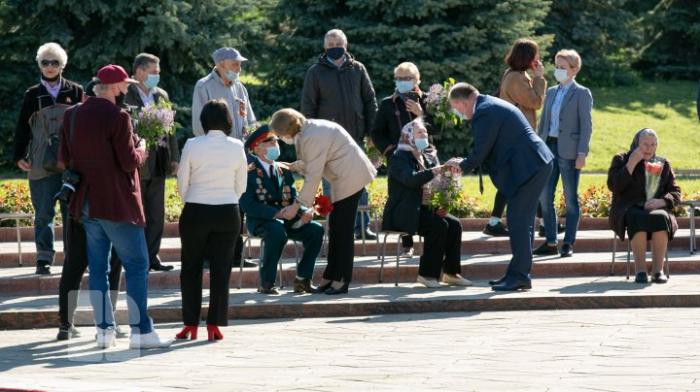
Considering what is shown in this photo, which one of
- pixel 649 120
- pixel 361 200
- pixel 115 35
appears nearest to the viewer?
pixel 361 200

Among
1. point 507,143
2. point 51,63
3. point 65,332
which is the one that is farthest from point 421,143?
point 65,332

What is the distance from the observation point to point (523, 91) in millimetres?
14234

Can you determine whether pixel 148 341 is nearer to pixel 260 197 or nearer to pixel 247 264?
pixel 260 197

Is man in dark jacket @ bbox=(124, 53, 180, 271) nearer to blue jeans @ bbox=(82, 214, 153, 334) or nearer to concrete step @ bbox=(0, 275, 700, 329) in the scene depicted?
concrete step @ bbox=(0, 275, 700, 329)

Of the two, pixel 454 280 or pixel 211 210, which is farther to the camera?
pixel 454 280

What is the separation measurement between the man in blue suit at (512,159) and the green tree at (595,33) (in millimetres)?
16878

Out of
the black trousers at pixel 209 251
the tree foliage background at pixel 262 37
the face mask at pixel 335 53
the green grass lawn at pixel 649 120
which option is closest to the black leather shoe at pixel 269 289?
the black trousers at pixel 209 251

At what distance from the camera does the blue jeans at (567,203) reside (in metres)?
14.2

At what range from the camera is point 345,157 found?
40.3 ft

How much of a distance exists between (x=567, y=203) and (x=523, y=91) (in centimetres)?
115

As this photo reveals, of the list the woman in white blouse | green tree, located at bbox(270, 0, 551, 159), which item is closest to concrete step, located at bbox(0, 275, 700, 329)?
the woman in white blouse

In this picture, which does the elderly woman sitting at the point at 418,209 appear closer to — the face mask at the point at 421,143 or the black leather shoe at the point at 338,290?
the face mask at the point at 421,143

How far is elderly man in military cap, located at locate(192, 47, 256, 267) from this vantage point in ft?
43.7

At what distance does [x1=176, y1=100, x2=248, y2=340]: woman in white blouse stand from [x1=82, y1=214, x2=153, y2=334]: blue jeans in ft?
1.41
